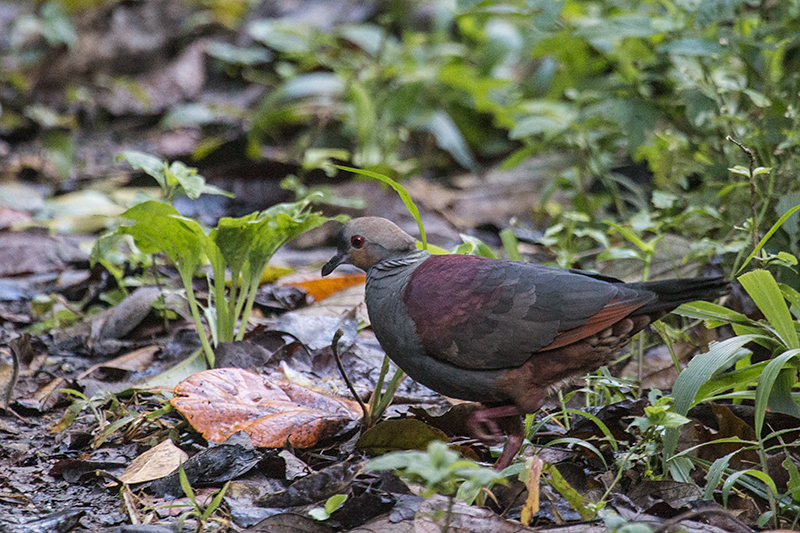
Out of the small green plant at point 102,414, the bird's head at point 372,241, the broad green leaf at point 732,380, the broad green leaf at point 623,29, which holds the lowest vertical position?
the small green plant at point 102,414

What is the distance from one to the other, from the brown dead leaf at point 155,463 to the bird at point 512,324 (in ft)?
2.70

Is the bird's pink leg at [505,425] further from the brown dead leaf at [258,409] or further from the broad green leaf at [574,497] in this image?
the brown dead leaf at [258,409]

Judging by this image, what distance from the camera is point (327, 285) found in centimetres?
430

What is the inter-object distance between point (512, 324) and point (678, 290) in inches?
21.4

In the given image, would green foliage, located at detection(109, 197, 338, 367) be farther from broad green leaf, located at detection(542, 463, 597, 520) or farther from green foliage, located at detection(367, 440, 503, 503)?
green foliage, located at detection(367, 440, 503, 503)

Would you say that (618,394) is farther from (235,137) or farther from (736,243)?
(235,137)

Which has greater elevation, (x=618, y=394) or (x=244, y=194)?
(x=618, y=394)

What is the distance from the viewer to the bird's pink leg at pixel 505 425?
2.64m

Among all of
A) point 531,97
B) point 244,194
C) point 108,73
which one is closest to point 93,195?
point 244,194

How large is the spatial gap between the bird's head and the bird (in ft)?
0.70

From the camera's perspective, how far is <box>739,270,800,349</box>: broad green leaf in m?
2.71

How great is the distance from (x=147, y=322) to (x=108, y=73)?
5.94m

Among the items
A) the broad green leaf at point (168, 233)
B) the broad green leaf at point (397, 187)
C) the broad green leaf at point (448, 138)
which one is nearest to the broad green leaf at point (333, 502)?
the broad green leaf at point (397, 187)

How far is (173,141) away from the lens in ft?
26.5
